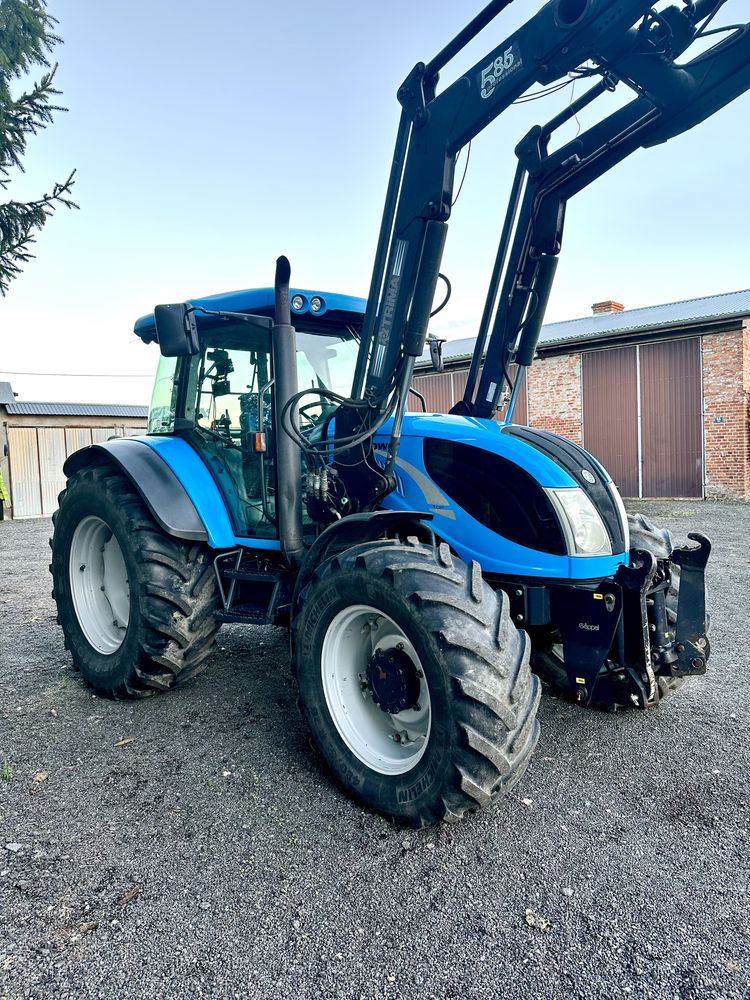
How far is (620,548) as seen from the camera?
10.9 feet

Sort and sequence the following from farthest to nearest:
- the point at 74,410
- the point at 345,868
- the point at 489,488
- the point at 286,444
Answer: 1. the point at 74,410
2. the point at 286,444
3. the point at 489,488
4. the point at 345,868

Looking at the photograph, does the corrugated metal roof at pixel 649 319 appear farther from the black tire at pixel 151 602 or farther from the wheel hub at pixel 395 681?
the wheel hub at pixel 395 681

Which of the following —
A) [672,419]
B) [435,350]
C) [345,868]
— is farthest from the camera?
[672,419]

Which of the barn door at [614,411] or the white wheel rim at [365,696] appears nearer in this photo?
the white wheel rim at [365,696]

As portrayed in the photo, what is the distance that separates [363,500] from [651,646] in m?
1.59

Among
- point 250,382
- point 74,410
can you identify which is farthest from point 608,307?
point 250,382

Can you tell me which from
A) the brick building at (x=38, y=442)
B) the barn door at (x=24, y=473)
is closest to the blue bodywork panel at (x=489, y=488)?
the brick building at (x=38, y=442)

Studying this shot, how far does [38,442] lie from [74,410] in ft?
5.16

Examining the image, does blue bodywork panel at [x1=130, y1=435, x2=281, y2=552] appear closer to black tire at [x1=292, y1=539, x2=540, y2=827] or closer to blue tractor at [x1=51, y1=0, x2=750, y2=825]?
blue tractor at [x1=51, y1=0, x2=750, y2=825]

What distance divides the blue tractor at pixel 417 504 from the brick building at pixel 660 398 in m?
11.4

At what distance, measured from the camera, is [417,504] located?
11.7ft

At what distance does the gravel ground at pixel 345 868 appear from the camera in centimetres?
206

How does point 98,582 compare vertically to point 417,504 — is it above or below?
below

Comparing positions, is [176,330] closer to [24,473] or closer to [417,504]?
[417,504]
